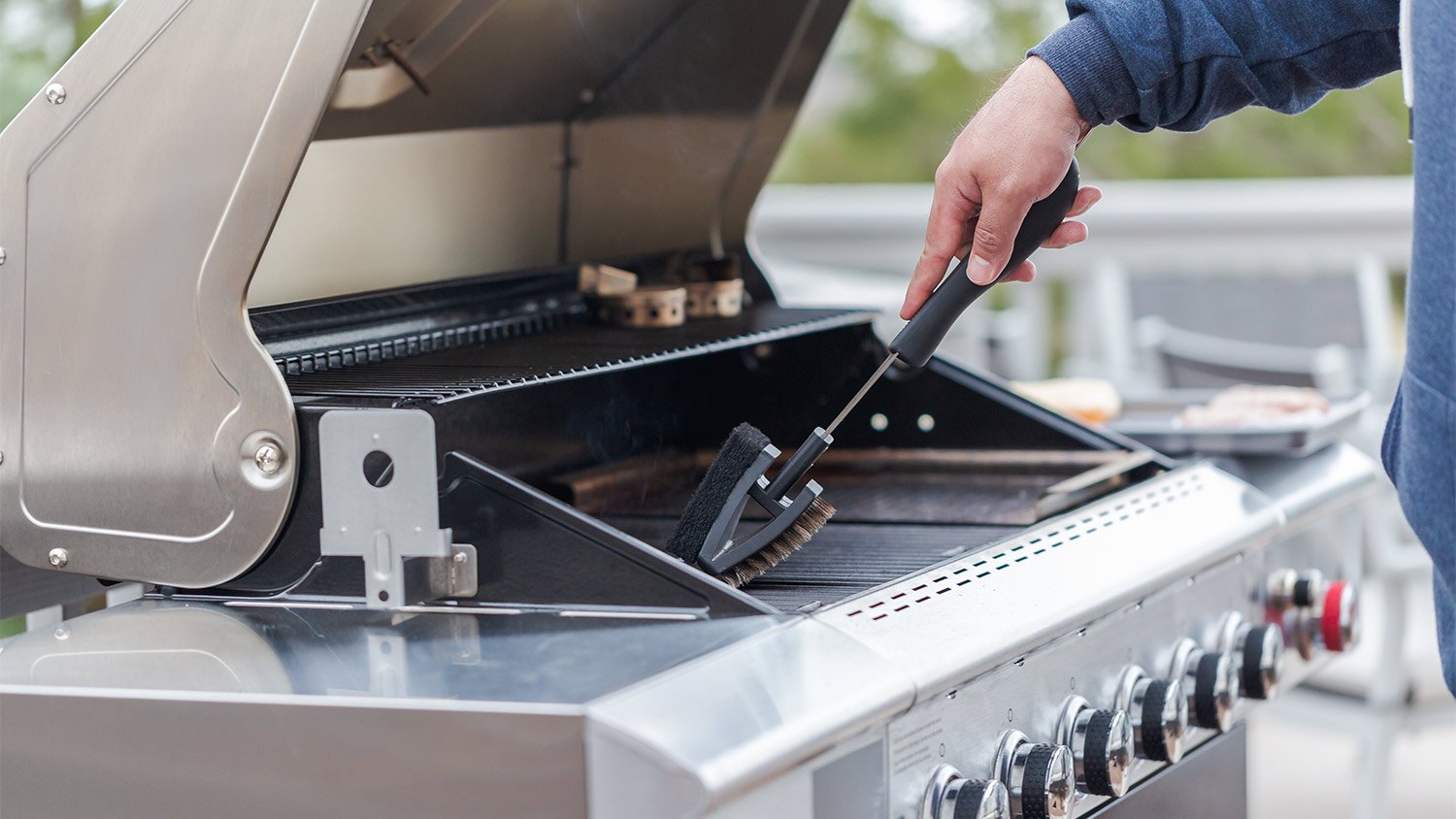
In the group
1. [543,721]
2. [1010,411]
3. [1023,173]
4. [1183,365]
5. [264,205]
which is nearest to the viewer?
[543,721]

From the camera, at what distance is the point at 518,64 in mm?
1335

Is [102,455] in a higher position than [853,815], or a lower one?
higher

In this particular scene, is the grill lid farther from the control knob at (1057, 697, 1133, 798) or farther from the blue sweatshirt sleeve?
the control knob at (1057, 697, 1133, 798)

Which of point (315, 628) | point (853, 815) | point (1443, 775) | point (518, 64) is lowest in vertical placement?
point (1443, 775)

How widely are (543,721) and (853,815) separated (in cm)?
21

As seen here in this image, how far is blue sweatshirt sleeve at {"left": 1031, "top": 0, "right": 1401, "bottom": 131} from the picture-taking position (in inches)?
46.3

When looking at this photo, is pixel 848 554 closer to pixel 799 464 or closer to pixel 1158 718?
pixel 799 464

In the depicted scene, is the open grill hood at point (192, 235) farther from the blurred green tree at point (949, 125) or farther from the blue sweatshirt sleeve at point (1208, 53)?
the blurred green tree at point (949, 125)

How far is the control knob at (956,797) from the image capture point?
0.99 meters

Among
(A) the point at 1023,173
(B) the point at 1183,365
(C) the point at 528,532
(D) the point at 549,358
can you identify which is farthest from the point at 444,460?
(B) the point at 1183,365

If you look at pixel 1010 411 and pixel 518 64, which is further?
pixel 1010 411

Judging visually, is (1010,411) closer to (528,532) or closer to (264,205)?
(528,532)

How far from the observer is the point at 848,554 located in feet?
4.01

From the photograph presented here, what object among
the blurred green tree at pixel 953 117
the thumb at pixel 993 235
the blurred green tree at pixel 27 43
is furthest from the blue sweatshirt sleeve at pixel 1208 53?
the blurred green tree at pixel 953 117
